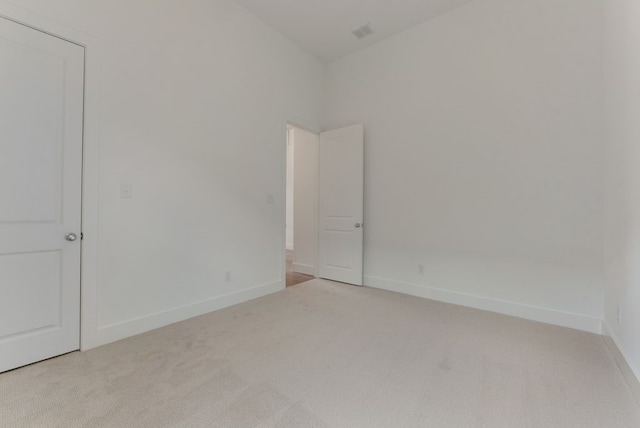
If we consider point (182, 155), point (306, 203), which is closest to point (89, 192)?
point (182, 155)

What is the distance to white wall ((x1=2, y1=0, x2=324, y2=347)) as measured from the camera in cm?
229

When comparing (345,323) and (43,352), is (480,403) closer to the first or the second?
(345,323)

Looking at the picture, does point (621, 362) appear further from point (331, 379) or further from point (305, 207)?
point (305, 207)

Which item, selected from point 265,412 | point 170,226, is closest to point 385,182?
point 170,226

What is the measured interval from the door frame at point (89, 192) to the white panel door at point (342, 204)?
289 cm

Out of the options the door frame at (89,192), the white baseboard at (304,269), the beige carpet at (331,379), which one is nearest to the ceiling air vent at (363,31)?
the door frame at (89,192)

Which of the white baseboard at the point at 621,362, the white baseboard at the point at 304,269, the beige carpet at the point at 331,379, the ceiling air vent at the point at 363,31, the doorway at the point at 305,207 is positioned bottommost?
the beige carpet at the point at 331,379

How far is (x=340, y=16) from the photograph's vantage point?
3.41 m

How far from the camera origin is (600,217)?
2533 millimetres

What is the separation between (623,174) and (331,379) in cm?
253

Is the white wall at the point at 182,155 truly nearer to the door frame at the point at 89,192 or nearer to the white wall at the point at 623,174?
the door frame at the point at 89,192

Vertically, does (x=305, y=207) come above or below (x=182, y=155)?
below

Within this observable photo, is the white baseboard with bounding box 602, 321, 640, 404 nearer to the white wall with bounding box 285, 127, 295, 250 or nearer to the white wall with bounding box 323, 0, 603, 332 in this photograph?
the white wall with bounding box 323, 0, 603, 332

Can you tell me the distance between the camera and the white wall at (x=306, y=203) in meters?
4.62
